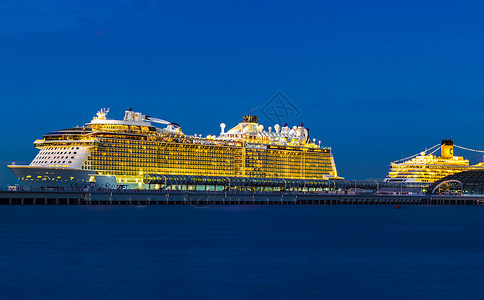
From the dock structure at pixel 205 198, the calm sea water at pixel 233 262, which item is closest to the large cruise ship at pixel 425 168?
the dock structure at pixel 205 198

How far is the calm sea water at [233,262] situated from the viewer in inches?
1428

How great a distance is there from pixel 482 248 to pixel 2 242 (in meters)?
31.9

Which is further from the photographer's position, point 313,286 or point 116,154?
point 116,154

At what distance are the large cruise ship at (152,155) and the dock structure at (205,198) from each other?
608 centimetres

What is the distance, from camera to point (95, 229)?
66688 mm

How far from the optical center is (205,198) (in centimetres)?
13212

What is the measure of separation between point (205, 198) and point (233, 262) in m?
86.6

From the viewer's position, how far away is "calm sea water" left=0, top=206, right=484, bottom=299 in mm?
36281

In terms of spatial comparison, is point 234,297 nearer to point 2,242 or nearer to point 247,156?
point 2,242

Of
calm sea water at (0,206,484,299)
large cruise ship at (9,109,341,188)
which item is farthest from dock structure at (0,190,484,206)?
calm sea water at (0,206,484,299)

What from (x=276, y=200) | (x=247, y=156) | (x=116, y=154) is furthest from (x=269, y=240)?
(x=247, y=156)

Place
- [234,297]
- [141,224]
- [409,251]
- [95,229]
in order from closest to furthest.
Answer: [234,297] < [409,251] < [95,229] < [141,224]

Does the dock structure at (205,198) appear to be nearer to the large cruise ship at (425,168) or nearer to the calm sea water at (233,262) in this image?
the large cruise ship at (425,168)

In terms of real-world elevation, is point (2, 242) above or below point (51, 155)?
below
